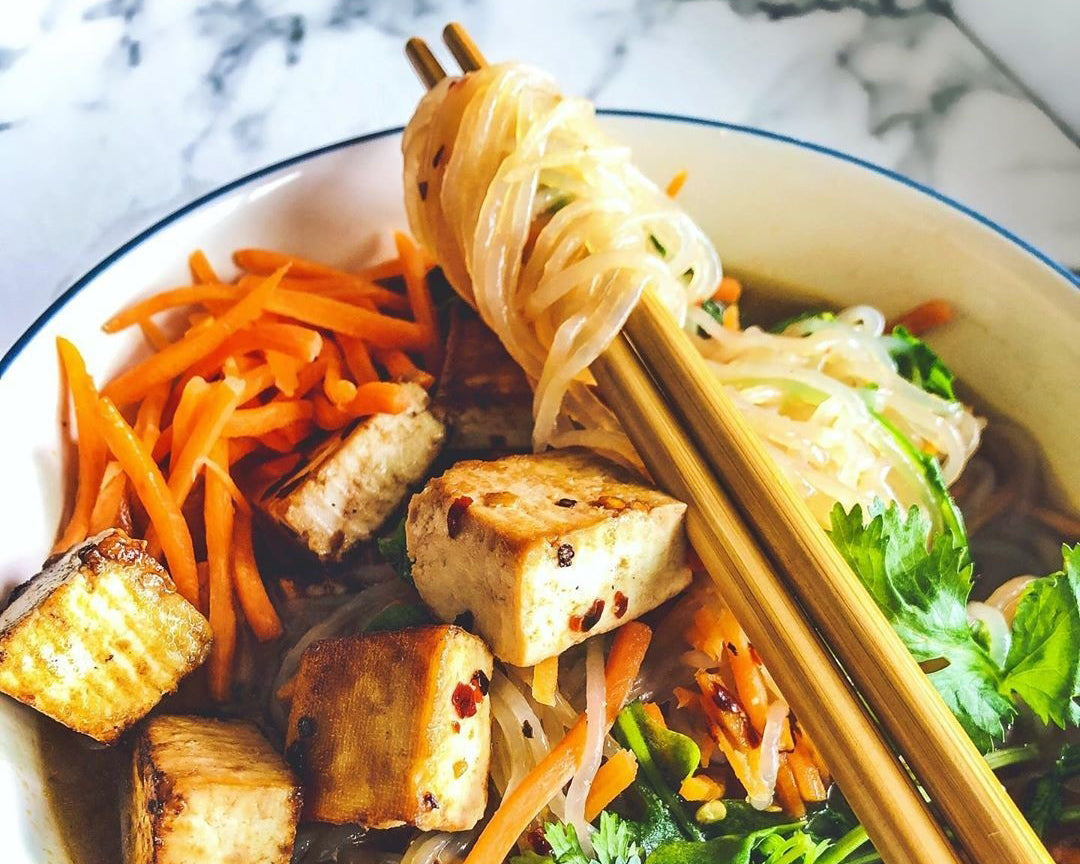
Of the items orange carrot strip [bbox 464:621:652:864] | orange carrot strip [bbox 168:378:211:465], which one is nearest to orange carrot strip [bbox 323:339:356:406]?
orange carrot strip [bbox 168:378:211:465]

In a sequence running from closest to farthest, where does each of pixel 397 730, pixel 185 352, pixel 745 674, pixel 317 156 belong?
pixel 397 730 → pixel 745 674 → pixel 185 352 → pixel 317 156

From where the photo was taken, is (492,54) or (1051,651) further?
(492,54)

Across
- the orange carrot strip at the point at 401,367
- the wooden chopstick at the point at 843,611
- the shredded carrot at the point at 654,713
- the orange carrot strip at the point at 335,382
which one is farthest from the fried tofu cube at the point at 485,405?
the shredded carrot at the point at 654,713

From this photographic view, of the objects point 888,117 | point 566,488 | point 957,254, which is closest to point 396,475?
point 566,488

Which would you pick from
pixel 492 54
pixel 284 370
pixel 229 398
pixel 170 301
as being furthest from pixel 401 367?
pixel 492 54

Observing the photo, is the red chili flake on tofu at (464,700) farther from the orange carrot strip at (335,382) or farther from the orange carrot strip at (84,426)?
the orange carrot strip at (84,426)

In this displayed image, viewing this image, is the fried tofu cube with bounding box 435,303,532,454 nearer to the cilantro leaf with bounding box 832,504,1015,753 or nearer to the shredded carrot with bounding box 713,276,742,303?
the shredded carrot with bounding box 713,276,742,303

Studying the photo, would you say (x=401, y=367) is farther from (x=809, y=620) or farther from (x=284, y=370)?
(x=809, y=620)
